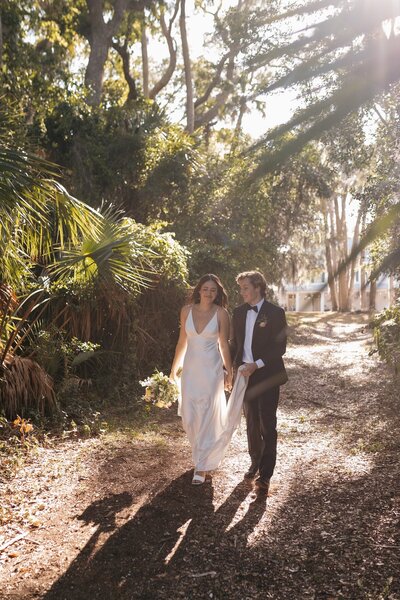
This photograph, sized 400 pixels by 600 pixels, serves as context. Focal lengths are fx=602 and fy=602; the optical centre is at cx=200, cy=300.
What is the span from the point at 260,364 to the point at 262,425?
527 millimetres

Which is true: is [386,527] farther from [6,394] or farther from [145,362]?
[145,362]

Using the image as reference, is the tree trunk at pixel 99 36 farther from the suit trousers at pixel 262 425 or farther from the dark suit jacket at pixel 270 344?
the suit trousers at pixel 262 425

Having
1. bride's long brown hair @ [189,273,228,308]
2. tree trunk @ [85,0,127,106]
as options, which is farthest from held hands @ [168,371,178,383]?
tree trunk @ [85,0,127,106]

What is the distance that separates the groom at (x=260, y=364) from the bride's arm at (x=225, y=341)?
0.57 ft

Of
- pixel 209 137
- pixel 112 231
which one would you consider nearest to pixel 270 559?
pixel 112 231

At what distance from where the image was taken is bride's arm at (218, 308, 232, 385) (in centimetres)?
574

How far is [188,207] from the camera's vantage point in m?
13.9

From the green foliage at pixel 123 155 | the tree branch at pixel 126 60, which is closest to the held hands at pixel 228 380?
the green foliage at pixel 123 155

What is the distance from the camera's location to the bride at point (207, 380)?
5465mm

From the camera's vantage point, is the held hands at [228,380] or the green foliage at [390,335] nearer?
the held hands at [228,380]

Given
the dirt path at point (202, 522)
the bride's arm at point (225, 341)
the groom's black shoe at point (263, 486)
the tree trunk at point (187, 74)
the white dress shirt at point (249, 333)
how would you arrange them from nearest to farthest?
the dirt path at point (202, 522), the groom's black shoe at point (263, 486), the white dress shirt at point (249, 333), the bride's arm at point (225, 341), the tree trunk at point (187, 74)

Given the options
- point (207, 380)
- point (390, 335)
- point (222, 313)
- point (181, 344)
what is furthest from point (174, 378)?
point (390, 335)

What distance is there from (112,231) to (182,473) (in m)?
2.91

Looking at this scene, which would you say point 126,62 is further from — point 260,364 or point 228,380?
point 260,364
